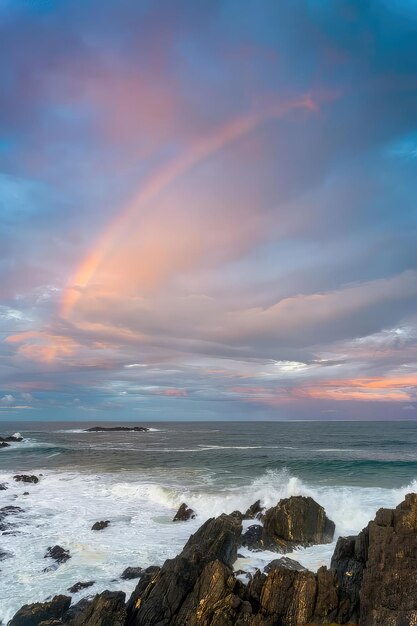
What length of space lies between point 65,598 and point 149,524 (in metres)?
14.1

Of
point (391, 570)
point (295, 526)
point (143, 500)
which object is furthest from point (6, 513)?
point (391, 570)

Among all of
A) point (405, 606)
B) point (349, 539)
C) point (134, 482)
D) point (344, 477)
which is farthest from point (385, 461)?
point (405, 606)

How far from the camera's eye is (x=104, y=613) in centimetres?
1534

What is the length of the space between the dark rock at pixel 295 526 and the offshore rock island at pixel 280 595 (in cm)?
781

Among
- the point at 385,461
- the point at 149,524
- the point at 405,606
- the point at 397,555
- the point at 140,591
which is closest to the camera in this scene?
the point at 405,606

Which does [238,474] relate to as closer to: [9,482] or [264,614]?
[9,482]

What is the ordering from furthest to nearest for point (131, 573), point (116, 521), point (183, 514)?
1. point (183, 514)
2. point (116, 521)
3. point (131, 573)

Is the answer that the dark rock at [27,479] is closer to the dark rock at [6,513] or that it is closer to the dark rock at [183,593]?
the dark rock at [6,513]

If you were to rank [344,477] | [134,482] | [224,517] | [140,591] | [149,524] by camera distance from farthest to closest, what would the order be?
1. [344,477]
2. [134,482]
3. [149,524]
4. [224,517]
5. [140,591]

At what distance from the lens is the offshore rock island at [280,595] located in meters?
14.7

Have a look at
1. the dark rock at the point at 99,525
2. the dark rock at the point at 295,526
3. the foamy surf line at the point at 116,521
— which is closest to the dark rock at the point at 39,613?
the foamy surf line at the point at 116,521

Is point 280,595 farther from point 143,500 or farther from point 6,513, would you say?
point 6,513

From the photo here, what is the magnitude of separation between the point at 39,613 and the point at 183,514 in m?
17.2

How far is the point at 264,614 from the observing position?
15461 mm
